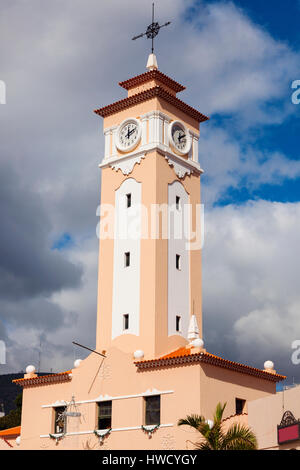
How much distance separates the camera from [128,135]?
43.4 metres

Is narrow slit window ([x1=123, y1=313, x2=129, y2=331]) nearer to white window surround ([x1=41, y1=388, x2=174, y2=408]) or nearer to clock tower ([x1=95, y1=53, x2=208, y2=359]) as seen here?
clock tower ([x1=95, y1=53, x2=208, y2=359])

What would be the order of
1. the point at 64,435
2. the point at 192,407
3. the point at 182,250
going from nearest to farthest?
1. the point at 192,407
2. the point at 64,435
3. the point at 182,250

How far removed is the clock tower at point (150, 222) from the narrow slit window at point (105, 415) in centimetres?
307

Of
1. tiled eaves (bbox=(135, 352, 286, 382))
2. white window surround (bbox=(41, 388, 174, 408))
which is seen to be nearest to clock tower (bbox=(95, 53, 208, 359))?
tiled eaves (bbox=(135, 352, 286, 382))

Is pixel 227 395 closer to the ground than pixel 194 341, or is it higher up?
closer to the ground

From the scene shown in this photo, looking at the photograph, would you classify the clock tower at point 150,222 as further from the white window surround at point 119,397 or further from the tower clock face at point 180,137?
the white window surround at point 119,397

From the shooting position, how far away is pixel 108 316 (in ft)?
134

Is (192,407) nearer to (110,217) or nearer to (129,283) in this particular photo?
(129,283)

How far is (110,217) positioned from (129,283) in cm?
455

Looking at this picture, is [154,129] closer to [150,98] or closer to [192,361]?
[150,98]

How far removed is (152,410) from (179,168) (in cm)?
1440

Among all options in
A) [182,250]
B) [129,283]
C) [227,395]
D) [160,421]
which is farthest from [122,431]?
[182,250]

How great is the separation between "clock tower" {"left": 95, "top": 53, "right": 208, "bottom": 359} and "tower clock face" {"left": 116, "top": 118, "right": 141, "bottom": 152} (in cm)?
6

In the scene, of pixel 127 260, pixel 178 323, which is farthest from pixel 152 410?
pixel 127 260
